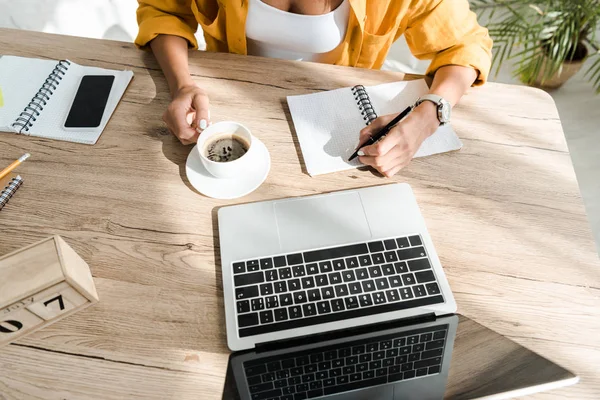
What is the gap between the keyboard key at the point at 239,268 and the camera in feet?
2.55

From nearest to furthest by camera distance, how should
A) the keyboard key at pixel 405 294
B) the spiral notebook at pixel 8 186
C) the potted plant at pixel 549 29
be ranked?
the keyboard key at pixel 405 294, the spiral notebook at pixel 8 186, the potted plant at pixel 549 29

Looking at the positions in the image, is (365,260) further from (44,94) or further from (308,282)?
(44,94)

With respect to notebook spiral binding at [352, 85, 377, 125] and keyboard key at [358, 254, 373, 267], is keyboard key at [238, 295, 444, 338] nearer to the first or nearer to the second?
keyboard key at [358, 254, 373, 267]

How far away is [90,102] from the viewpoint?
3.28ft

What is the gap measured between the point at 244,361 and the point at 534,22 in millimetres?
1860

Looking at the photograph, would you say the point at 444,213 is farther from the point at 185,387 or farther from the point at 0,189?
the point at 0,189

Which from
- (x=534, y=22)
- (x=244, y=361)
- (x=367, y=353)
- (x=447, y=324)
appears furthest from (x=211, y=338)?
(x=534, y=22)

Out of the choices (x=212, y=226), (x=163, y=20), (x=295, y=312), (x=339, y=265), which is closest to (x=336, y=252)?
(x=339, y=265)

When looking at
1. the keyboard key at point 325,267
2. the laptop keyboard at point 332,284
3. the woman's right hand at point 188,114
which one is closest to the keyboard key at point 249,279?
the laptop keyboard at point 332,284

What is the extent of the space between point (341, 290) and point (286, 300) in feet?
0.30

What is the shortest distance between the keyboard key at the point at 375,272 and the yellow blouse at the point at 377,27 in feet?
1.72

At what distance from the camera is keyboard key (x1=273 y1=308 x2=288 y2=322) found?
728mm

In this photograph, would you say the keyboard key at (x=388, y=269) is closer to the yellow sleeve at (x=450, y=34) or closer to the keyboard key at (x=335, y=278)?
the keyboard key at (x=335, y=278)

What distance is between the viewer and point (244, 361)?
70 cm
